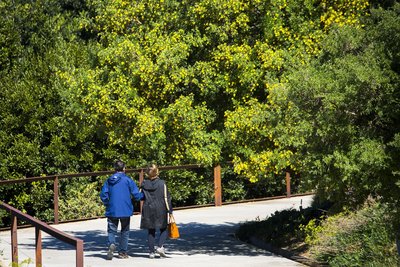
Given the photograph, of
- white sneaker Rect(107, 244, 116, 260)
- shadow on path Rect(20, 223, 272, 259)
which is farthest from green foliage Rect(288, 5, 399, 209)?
shadow on path Rect(20, 223, 272, 259)

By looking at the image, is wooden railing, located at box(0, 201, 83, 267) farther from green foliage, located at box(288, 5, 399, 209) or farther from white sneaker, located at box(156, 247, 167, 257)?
green foliage, located at box(288, 5, 399, 209)

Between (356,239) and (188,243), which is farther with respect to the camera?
(188,243)

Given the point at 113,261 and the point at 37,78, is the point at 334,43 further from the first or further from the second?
the point at 37,78

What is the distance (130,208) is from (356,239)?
3980 mm

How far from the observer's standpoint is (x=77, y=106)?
22641 mm

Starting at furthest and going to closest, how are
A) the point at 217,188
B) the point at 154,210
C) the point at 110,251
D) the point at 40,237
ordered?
the point at 217,188, the point at 154,210, the point at 110,251, the point at 40,237

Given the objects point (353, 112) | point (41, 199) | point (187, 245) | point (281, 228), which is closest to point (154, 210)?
point (187, 245)

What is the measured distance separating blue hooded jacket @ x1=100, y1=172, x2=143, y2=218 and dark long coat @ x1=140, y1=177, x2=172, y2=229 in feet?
0.52

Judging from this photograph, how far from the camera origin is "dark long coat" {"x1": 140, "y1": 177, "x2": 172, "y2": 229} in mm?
17062

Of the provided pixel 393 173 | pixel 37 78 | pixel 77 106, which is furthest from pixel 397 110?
pixel 37 78

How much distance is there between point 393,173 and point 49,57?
17878 mm

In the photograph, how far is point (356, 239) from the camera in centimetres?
1547

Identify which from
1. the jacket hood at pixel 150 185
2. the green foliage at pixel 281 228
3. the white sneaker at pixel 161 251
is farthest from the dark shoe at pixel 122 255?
the green foliage at pixel 281 228

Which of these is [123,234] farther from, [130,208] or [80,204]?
[80,204]
